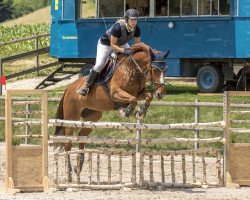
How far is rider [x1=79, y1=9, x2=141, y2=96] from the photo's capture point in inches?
631

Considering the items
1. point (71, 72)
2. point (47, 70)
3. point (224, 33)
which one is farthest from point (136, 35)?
point (47, 70)

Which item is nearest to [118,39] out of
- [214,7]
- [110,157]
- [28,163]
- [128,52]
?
[128,52]

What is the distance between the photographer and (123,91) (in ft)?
53.1

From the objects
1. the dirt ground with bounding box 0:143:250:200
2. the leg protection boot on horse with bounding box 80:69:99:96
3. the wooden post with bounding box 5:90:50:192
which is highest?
the leg protection boot on horse with bounding box 80:69:99:96

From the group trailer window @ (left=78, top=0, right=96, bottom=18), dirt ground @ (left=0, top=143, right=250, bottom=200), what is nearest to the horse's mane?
dirt ground @ (left=0, top=143, right=250, bottom=200)

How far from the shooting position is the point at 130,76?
633 inches

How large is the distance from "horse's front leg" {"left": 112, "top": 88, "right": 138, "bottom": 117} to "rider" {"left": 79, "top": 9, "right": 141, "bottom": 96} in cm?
59

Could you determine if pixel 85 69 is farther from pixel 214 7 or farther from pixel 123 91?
pixel 123 91

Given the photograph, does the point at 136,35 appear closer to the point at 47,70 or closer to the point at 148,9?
the point at 148,9

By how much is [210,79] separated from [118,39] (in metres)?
11.8

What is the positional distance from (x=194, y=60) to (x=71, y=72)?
12.5ft

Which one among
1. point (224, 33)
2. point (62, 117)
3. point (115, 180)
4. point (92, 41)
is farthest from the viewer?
point (92, 41)

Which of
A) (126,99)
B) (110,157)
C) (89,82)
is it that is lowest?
(110,157)

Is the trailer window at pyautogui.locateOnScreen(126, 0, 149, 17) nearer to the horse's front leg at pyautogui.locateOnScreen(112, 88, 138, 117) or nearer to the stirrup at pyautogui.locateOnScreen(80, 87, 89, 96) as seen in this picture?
the stirrup at pyautogui.locateOnScreen(80, 87, 89, 96)
